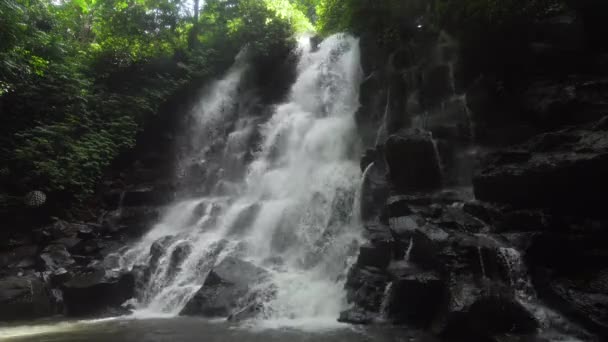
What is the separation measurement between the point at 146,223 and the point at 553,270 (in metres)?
14.3

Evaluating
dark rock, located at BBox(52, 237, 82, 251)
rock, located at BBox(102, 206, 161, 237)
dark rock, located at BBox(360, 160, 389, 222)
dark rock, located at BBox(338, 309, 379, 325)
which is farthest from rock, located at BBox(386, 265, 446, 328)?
rock, located at BBox(102, 206, 161, 237)

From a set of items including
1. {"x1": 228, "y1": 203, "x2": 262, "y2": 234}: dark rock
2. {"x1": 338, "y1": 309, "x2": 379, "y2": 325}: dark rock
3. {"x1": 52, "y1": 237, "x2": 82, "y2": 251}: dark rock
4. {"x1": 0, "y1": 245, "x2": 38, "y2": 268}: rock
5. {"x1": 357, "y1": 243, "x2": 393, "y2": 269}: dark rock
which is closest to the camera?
{"x1": 338, "y1": 309, "x2": 379, "y2": 325}: dark rock

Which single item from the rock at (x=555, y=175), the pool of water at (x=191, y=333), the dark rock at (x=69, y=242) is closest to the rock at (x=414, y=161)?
the rock at (x=555, y=175)

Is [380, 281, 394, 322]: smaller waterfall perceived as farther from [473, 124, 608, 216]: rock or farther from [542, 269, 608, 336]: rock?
[473, 124, 608, 216]: rock

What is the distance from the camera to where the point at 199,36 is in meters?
22.8

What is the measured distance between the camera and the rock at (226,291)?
30.5ft

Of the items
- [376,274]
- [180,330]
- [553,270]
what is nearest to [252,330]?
[180,330]

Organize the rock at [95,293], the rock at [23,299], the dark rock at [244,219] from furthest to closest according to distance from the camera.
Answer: the dark rock at [244,219], the rock at [95,293], the rock at [23,299]

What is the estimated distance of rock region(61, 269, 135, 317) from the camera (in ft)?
34.8

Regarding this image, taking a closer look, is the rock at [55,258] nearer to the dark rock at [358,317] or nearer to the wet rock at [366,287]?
the wet rock at [366,287]

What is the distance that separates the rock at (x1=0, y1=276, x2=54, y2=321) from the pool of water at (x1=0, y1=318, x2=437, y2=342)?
3.02 ft

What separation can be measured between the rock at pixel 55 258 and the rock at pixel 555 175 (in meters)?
12.6

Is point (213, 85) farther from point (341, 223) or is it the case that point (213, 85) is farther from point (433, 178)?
point (433, 178)

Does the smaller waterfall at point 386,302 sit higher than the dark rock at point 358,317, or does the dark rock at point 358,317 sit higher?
the smaller waterfall at point 386,302
